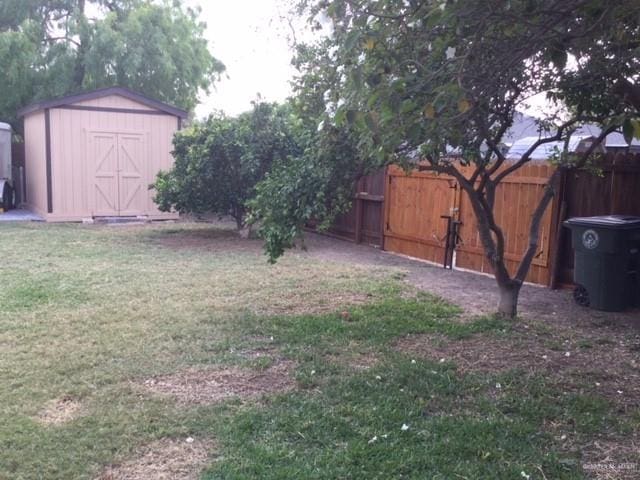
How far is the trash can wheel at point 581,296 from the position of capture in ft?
23.6

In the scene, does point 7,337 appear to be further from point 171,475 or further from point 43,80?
point 43,80

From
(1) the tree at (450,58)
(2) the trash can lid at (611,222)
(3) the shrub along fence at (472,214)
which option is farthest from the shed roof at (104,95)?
(2) the trash can lid at (611,222)

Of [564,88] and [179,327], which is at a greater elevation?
[564,88]

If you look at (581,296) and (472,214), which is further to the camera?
(472,214)

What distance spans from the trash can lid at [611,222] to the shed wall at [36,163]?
13.1 m

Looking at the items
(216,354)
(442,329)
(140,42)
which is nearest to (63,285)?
(216,354)

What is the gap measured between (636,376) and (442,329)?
1.79 m

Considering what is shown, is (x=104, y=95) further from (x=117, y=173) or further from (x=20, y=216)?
(x=20, y=216)

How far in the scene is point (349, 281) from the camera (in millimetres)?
8406

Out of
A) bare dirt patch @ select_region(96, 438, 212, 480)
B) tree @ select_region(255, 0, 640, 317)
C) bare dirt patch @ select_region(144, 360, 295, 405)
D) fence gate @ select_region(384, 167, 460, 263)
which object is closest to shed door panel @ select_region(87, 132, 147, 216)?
fence gate @ select_region(384, 167, 460, 263)

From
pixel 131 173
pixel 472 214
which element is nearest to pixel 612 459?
pixel 472 214

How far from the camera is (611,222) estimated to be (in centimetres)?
681

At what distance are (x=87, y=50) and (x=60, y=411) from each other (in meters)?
18.6

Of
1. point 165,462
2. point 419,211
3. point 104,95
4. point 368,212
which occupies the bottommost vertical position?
point 165,462
